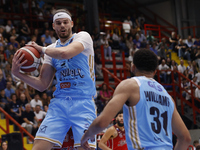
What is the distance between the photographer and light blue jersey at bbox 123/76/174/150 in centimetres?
300

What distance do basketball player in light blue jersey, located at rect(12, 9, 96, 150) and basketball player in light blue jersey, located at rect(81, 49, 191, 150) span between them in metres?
0.97

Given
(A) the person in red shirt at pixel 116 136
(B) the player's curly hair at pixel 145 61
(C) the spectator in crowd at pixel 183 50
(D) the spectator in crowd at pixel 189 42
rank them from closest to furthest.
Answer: (B) the player's curly hair at pixel 145 61, (A) the person in red shirt at pixel 116 136, (C) the spectator in crowd at pixel 183 50, (D) the spectator in crowd at pixel 189 42

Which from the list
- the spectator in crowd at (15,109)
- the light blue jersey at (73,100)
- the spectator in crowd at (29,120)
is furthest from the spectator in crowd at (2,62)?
the light blue jersey at (73,100)

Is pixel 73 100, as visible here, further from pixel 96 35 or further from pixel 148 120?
pixel 96 35

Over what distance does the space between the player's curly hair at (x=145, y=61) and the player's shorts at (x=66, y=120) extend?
118cm

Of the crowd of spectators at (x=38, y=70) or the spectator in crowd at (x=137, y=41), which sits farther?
the spectator in crowd at (x=137, y=41)

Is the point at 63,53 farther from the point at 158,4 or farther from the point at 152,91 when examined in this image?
the point at 158,4

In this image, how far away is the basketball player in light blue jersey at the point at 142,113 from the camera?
9.67 feet

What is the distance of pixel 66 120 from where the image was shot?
162 inches

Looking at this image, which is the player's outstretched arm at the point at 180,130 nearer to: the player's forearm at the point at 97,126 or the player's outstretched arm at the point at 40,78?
the player's forearm at the point at 97,126

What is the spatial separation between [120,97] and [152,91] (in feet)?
1.12

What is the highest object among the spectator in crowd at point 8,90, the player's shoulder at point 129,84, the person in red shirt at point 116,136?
the player's shoulder at point 129,84

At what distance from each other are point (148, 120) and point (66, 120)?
1.40 metres

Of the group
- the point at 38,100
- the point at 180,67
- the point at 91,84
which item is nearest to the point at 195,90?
the point at 180,67
